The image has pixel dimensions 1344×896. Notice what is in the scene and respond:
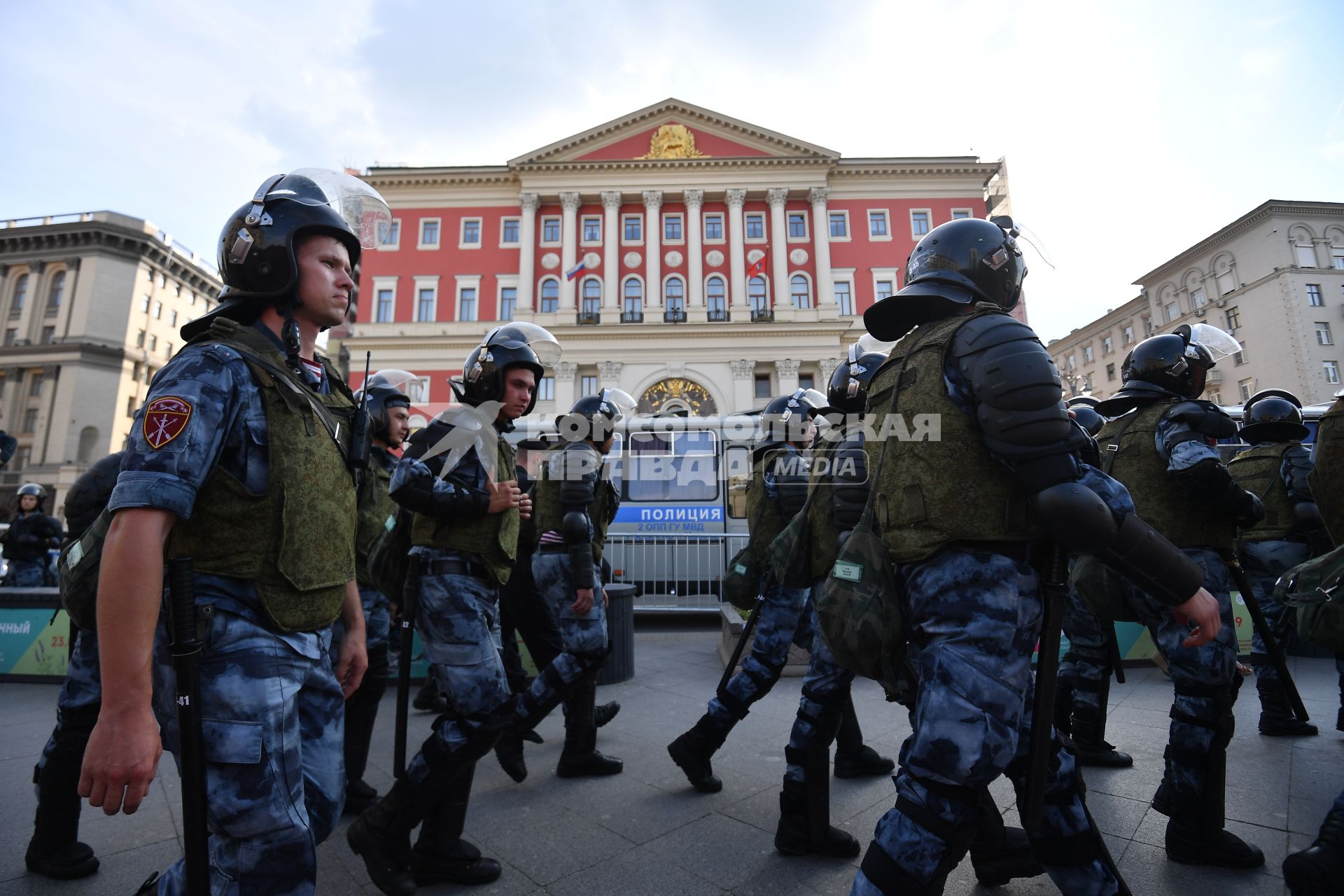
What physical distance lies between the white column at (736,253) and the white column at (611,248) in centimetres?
687

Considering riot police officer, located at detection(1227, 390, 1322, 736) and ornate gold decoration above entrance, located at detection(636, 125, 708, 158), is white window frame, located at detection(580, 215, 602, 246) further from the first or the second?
riot police officer, located at detection(1227, 390, 1322, 736)

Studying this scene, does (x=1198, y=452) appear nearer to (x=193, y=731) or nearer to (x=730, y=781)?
(x=730, y=781)

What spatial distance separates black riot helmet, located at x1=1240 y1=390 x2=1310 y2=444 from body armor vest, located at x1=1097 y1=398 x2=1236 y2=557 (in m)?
3.25

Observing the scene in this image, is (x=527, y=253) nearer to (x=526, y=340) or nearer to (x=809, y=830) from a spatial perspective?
(x=526, y=340)

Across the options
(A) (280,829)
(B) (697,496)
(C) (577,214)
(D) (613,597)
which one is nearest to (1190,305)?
(C) (577,214)

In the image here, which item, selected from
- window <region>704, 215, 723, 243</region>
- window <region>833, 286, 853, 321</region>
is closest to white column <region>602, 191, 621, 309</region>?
window <region>704, 215, 723, 243</region>

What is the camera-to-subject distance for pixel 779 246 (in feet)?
133

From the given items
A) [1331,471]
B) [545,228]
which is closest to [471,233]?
[545,228]

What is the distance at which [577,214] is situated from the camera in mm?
41875

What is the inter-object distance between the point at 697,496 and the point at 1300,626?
9.69 m

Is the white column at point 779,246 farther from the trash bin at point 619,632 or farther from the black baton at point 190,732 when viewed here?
the black baton at point 190,732

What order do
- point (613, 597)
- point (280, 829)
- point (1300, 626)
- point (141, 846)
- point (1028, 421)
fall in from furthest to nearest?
point (613, 597) < point (141, 846) < point (1300, 626) < point (1028, 421) < point (280, 829)

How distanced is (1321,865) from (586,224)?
4347cm

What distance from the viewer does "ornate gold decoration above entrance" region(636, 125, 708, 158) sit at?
42.8 metres
